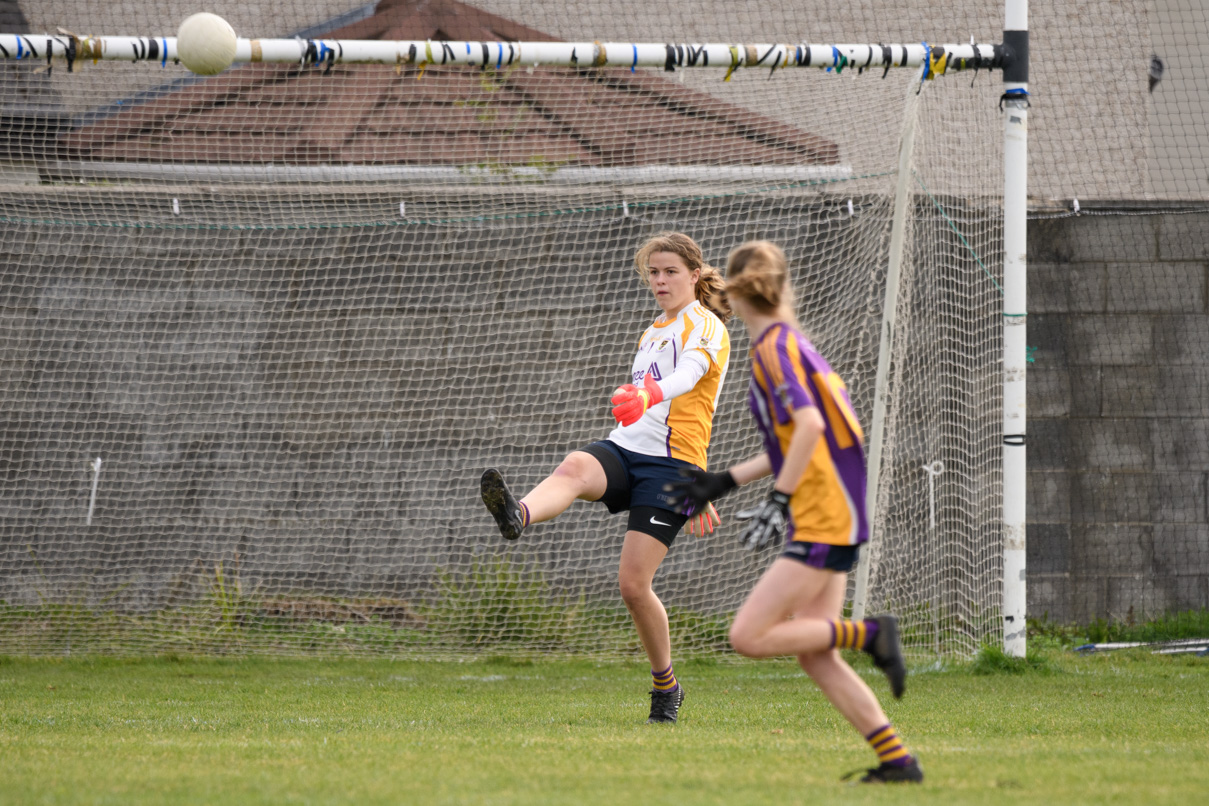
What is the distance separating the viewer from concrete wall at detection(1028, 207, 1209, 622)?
885 cm

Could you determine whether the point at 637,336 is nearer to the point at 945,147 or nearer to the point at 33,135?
the point at 945,147

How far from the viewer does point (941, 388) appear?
27.9ft

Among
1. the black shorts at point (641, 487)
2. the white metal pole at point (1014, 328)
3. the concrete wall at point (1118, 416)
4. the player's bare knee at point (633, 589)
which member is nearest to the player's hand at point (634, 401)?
the black shorts at point (641, 487)

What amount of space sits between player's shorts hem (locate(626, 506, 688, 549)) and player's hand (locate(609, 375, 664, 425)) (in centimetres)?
48

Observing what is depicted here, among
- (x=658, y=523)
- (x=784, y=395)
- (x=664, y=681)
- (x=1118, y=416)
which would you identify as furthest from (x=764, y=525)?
(x=1118, y=416)

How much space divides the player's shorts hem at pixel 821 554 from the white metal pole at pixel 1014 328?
14.3 ft

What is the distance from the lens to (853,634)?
3467 millimetres

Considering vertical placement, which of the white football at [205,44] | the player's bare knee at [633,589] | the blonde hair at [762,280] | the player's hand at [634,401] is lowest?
the player's bare knee at [633,589]

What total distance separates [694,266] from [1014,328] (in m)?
3.03

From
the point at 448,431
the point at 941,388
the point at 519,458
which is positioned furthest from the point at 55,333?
the point at 941,388

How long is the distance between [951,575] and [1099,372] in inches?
84.3

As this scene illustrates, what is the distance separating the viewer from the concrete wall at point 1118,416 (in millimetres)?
8852

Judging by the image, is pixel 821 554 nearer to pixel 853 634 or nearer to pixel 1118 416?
pixel 853 634

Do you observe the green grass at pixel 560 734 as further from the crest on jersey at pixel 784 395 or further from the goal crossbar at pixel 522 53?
the goal crossbar at pixel 522 53
